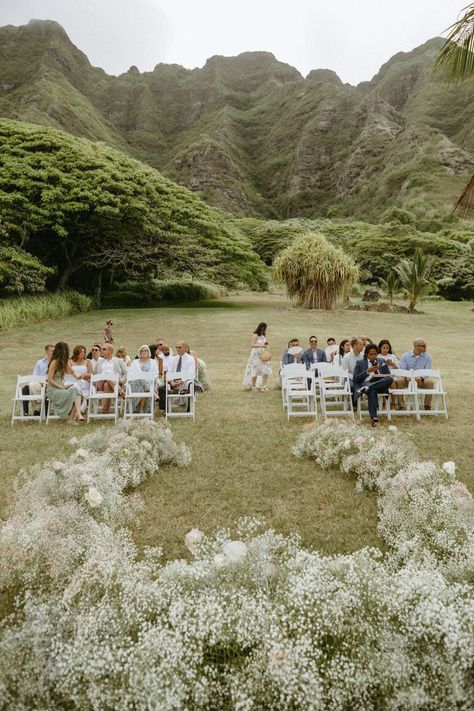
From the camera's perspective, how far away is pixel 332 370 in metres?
8.62

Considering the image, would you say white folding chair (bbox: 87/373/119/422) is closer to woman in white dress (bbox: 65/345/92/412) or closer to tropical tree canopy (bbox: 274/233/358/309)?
woman in white dress (bbox: 65/345/92/412)

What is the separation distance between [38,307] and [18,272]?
1.95 metres

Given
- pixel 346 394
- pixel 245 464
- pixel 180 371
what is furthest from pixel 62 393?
pixel 346 394

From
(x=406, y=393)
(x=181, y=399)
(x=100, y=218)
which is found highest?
(x=100, y=218)

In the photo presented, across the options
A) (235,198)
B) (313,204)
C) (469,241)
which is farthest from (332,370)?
(313,204)

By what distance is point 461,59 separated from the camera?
23.5 ft

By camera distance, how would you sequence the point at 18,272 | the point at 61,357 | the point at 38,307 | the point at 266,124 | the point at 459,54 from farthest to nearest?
the point at 266,124, the point at 38,307, the point at 18,272, the point at 61,357, the point at 459,54

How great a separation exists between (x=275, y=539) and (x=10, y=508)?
2.79 meters

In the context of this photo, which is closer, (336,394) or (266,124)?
(336,394)

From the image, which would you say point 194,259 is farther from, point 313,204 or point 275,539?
point 313,204

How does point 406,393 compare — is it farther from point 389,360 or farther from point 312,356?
point 312,356

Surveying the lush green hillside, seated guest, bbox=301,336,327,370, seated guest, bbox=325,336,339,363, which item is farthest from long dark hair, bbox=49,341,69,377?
the lush green hillside

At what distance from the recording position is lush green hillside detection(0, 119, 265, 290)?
23.9 meters

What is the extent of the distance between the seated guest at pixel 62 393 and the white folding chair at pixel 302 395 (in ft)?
12.9
